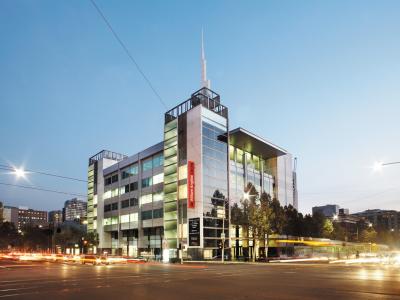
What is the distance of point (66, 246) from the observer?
117438mm

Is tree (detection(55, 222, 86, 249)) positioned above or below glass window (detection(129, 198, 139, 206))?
below

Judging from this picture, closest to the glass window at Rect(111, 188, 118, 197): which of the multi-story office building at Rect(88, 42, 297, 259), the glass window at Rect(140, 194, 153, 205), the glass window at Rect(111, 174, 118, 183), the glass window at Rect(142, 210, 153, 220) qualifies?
the multi-story office building at Rect(88, 42, 297, 259)

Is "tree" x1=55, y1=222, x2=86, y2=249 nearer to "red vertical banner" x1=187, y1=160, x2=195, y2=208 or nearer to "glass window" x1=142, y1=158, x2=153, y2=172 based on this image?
"glass window" x1=142, y1=158, x2=153, y2=172

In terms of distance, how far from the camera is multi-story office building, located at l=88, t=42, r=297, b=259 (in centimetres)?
6800

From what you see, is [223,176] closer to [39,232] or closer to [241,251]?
[241,251]

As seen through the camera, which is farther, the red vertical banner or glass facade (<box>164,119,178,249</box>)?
glass facade (<box>164,119,178,249</box>)

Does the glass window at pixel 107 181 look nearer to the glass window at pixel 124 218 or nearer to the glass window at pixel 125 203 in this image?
the glass window at pixel 125 203

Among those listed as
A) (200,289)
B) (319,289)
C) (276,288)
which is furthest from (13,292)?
(319,289)

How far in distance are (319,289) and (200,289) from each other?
5.58 meters

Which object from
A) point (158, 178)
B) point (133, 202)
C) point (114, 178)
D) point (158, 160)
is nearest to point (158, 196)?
point (158, 178)

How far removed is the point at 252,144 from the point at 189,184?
20.2 m

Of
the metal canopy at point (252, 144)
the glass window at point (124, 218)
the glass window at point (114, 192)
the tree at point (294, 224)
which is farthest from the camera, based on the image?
the glass window at point (114, 192)

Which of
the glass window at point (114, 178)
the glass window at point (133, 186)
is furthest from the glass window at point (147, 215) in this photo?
the glass window at point (114, 178)

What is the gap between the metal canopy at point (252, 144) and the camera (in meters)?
76.1
